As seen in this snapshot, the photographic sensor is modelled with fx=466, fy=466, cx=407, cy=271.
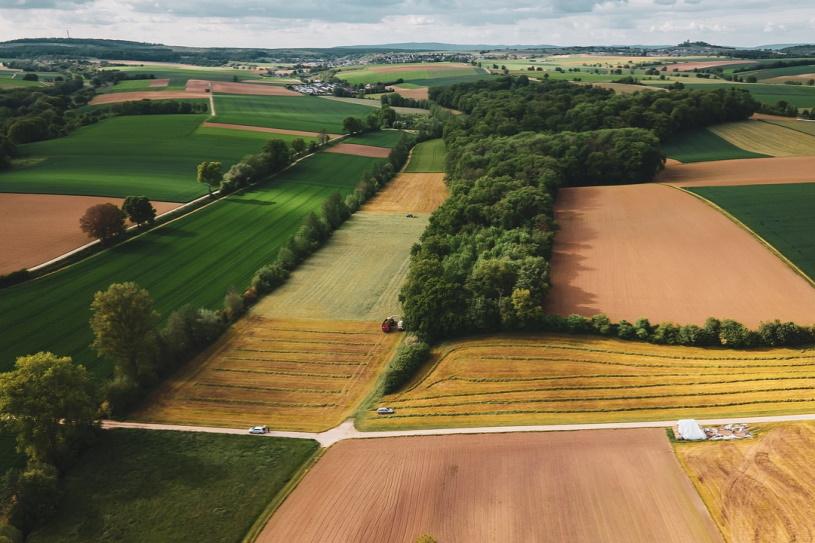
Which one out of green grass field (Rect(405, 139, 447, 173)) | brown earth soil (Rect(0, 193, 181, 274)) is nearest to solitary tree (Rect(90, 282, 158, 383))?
brown earth soil (Rect(0, 193, 181, 274))

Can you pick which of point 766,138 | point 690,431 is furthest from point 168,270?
point 766,138

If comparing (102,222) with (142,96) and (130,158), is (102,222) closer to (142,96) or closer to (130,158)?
→ (130,158)

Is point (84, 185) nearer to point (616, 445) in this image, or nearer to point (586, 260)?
point (586, 260)

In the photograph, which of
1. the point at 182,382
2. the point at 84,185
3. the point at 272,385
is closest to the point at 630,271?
the point at 272,385

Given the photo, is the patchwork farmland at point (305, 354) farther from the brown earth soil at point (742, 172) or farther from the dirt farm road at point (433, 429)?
the brown earth soil at point (742, 172)

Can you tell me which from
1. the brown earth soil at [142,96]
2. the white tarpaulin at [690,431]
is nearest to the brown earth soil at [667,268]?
the white tarpaulin at [690,431]

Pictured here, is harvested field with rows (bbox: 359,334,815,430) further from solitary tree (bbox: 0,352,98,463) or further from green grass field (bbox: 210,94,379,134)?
green grass field (bbox: 210,94,379,134)

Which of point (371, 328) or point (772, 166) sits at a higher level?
point (772, 166)
